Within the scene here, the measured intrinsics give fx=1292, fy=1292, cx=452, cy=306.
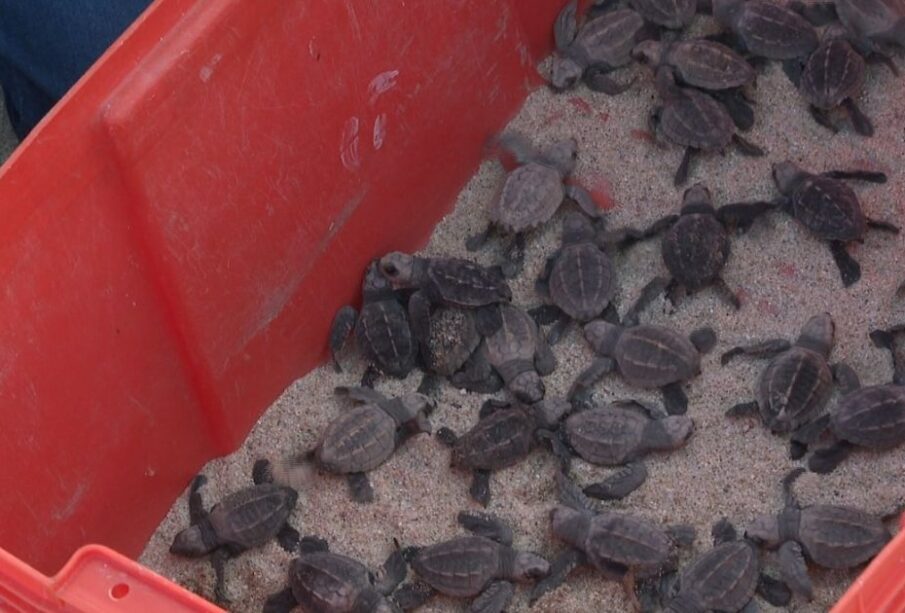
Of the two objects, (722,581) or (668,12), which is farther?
(668,12)

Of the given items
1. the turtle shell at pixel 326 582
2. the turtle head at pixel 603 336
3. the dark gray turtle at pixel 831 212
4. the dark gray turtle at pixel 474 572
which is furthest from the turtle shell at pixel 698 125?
the turtle shell at pixel 326 582

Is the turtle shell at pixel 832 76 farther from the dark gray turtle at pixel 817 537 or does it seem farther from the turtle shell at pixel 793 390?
the dark gray turtle at pixel 817 537

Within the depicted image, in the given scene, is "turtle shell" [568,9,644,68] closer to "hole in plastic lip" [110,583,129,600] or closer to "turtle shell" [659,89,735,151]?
"turtle shell" [659,89,735,151]

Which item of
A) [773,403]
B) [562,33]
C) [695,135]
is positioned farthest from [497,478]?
[562,33]

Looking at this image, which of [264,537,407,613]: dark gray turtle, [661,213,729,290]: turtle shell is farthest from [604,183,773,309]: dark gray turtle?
[264,537,407,613]: dark gray turtle

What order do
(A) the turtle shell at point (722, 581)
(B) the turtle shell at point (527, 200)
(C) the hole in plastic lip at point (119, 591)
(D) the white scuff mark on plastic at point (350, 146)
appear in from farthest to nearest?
(B) the turtle shell at point (527, 200) < (D) the white scuff mark on plastic at point (350, 146) < (A) the turtle shell at point (722, 581) < (C) the hole in plastic lip at point (119, 591)

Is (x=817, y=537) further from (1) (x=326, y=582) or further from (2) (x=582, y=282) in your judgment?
(1) (x=326, y=582)

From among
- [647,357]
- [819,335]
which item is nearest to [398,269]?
[647,357]
